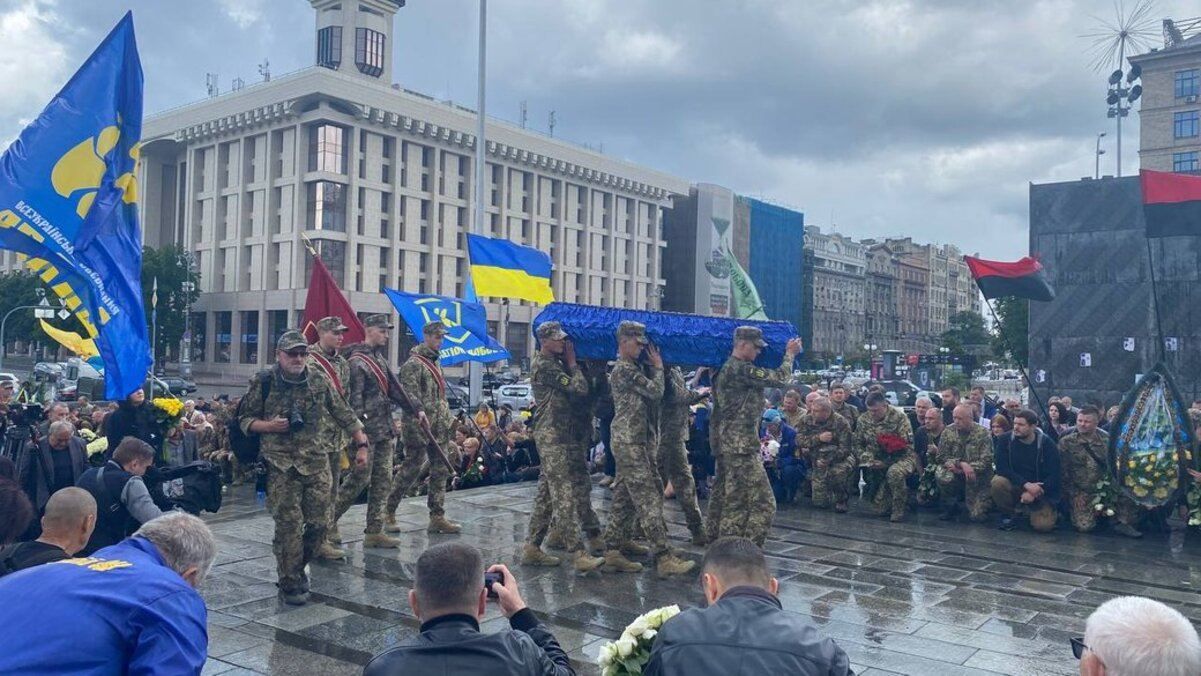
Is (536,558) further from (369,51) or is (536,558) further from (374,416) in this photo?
(369,51)

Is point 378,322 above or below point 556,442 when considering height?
above

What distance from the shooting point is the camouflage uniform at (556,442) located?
326 inches

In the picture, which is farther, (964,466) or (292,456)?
(964,466)

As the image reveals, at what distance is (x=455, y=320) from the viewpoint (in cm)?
1520

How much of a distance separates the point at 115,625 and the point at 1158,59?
6487 cm

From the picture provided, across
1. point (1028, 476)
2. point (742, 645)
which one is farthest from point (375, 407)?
point (1028, 476)

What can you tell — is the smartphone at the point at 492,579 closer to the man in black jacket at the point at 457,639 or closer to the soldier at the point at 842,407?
the man in black jacket at the point at 457,639

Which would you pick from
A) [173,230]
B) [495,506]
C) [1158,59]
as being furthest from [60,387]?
[1158,59]

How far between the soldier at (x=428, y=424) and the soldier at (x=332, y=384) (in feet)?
1.65

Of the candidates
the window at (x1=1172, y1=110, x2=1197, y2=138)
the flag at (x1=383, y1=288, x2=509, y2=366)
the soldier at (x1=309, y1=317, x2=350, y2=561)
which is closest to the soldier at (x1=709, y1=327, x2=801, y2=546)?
the soldier at (x1=309, y1=317, x2=350, y2=561)

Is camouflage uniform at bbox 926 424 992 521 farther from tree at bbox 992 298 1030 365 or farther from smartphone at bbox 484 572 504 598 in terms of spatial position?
tree at bbox 992 298 1030 365

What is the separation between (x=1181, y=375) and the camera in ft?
85.1

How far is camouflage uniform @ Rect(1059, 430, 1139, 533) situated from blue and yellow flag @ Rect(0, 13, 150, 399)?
31.5 ft

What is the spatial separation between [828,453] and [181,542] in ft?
32.3
